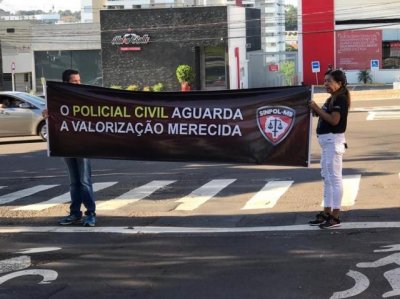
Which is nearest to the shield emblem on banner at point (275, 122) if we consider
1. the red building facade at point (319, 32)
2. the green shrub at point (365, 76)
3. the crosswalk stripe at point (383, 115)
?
the crosswalk stripe at point (383, 115)

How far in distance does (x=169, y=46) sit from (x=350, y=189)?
3969cm

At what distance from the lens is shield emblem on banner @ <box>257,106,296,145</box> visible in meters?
7.98

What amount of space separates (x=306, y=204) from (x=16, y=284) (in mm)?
5007

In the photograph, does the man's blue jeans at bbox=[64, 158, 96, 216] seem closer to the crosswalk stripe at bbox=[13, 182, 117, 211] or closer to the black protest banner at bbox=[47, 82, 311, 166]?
the black protest banner at bbox=[47, 82, 311, 166]

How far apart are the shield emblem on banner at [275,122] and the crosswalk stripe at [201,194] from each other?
213 cm

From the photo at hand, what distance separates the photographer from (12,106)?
20984 mm

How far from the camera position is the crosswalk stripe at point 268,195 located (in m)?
9.81

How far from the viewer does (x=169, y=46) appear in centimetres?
4925

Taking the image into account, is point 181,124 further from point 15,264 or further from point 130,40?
point 130,40

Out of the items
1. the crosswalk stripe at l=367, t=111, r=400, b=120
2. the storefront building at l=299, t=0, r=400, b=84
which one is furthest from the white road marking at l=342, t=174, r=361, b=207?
the storefront building at l=299, t=0, r=400, b=84

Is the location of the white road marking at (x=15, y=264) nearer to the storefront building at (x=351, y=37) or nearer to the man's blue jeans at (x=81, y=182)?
the man's blue jeans at (x=81, y=182)

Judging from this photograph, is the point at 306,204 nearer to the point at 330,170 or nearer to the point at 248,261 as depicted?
the point at 330,170

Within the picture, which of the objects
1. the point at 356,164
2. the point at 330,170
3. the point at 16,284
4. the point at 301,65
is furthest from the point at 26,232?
the point at 301,65

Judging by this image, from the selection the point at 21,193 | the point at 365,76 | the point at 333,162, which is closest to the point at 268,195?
the point at 333,162
